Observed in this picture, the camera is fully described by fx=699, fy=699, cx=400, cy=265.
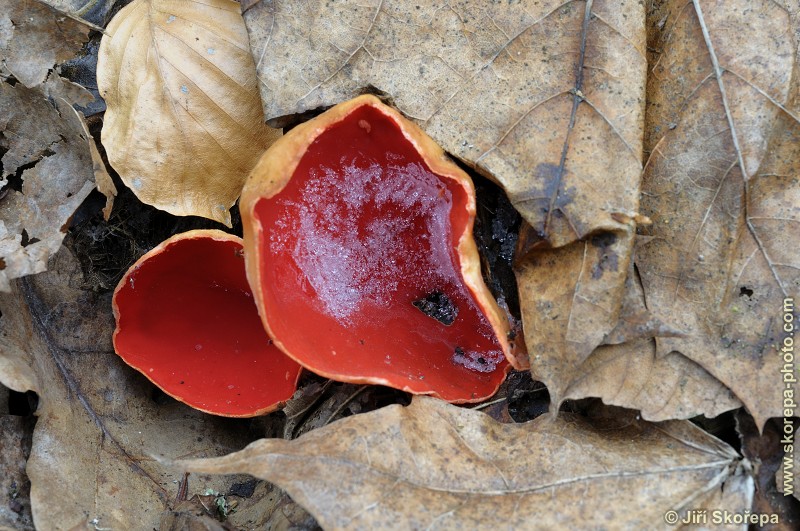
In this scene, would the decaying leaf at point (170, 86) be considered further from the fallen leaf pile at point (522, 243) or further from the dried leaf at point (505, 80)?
the dried leaf at point (505, 80)

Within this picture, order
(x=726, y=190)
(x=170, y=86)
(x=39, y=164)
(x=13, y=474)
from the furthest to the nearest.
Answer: (x=39, y=164) → (x=170, y=86) → (x=13, y=474) → (x=726, y=190)

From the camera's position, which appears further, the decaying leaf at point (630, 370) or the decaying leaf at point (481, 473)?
the decaying leaf at point (630, 370)

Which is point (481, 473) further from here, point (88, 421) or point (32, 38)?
point (32, 38)

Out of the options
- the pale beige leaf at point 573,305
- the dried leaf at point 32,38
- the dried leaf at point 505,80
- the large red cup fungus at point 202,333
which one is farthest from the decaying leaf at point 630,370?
the dried leaf at point 32,38

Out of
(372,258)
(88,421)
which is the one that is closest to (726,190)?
(372,258)

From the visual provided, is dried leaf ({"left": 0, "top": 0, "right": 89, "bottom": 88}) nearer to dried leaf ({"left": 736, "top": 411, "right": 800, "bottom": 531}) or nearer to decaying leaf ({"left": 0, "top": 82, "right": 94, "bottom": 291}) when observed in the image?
decaying leaf ({"left": 0, "top": 82, "right": 94, "bottom": 291})

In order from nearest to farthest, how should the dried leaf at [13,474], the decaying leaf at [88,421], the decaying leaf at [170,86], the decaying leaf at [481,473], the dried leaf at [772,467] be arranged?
1. the decaying leaf at [481,473]
2. the dried leaf at [772,467]
3. the dried leaf at [13,474]
4. the decaying leaf at [88,421]
5. the decaying leaf at [170,86]

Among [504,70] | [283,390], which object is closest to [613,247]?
[504,70]

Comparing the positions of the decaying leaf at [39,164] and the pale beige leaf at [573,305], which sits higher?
the pale beige leaf at [573,305]
